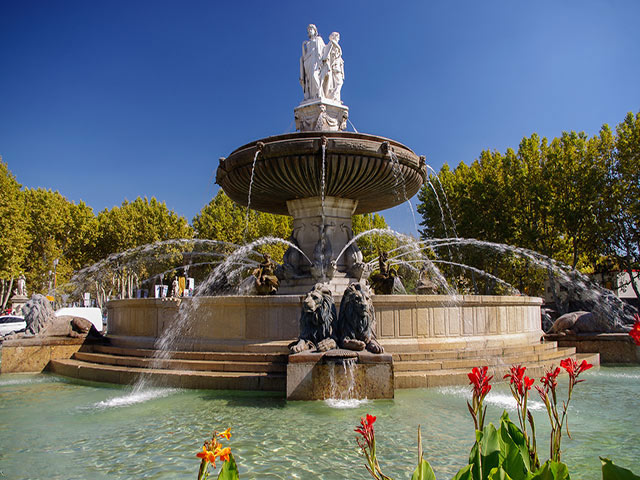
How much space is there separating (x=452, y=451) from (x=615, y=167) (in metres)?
23.0

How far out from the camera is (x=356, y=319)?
720 cm

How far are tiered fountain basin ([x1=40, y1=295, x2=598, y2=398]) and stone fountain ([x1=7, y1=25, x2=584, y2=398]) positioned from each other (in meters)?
0.02

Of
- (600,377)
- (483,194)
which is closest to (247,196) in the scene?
(600,377)

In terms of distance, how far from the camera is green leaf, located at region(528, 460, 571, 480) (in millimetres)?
1941

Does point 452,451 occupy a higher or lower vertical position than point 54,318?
lower

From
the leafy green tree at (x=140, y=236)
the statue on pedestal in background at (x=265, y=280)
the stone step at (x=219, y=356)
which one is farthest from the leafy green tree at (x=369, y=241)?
the stone step at (x=219, y=356)

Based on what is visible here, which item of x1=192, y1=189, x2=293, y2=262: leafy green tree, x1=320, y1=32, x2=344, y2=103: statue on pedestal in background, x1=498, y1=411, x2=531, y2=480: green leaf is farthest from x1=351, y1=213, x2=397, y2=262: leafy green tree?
x1=498, y1=411, x2=531, y2=480: green leaf

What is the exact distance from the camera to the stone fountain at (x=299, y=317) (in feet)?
23.9

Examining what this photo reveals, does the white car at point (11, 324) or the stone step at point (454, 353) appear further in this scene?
the white car at point (11, 324)

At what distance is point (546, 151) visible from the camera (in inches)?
979

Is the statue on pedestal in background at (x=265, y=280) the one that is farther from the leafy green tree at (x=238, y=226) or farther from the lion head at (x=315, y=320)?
the leafy green tree at (x=238, y=226)

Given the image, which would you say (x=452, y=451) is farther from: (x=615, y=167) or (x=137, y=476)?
(x=615, y=167)

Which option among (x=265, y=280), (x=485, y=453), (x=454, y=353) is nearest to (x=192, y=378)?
(x=265, y=280)

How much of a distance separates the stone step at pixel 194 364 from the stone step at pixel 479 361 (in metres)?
2.08
